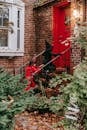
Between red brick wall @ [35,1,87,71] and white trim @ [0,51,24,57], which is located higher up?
red brick wall @ [35,1,87,71]

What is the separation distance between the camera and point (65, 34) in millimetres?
12961

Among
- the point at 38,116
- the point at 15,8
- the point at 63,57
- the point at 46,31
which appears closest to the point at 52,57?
the point at 63,57

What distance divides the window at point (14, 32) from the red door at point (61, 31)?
53.8 inches

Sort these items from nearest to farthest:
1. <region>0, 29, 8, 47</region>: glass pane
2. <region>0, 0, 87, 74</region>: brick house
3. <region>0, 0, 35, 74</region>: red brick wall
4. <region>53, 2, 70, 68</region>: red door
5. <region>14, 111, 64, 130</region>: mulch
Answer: <region>14, 111, 64, 130</region>: mulch, <region>53, 2, 70, 68</region>: red door, <region>0, 0, 87, 74</region>: brick house, <region>0, 29, 8, 47</region>: glass pane, <region>0, 0, 35, 74</region>: red brick wall

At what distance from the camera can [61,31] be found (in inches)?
520

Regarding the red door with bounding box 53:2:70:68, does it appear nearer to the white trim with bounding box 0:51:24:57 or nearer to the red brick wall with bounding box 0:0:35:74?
the red brick wall with bounding box 0:0:35:74

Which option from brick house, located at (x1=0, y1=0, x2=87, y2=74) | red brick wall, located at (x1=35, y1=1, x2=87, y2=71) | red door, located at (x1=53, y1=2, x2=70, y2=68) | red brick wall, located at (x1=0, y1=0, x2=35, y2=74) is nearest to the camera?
red door, located at (x1=53, y1=2, x2=70, y2=68)

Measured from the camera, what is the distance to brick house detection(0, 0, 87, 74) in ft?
42.9

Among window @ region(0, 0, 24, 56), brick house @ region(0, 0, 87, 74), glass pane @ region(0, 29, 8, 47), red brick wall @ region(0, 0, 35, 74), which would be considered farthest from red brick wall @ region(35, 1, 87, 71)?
glass pane @ region(0, 29, 8, 47)

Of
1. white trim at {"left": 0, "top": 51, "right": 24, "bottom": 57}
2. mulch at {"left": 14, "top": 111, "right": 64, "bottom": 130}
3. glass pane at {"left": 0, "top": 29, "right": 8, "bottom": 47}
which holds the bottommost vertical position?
mulch at {"left": 14, "top": 111, "right": 64, "bottom": 130}

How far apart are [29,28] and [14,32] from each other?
42.3 inches

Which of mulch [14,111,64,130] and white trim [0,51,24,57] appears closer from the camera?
mulch [14,111,64,130]

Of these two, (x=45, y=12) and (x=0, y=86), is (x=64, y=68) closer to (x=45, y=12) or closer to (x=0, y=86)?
(x=45, y=12)

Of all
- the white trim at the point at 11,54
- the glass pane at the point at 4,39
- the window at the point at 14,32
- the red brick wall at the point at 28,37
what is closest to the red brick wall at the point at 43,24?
the red brick wall at the point at 28,37
